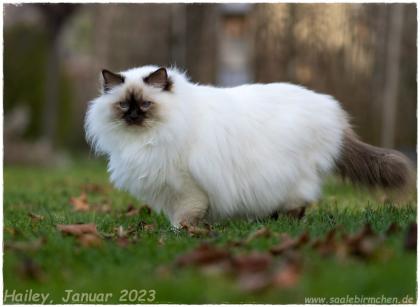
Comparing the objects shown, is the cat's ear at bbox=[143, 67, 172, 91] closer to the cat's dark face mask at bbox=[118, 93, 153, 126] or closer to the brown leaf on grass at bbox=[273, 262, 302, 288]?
the cat's dark face mask at bbox=[118, 93, 153, 126]

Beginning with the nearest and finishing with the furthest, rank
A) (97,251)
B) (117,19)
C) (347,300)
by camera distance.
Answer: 1. (347,300)
2. (97,251)
3. (117,19)

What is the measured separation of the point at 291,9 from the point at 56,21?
6471mm

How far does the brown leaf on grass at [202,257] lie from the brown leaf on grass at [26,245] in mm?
986

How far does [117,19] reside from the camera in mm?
13008

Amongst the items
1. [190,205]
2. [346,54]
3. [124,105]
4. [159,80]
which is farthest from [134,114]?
[346,54]

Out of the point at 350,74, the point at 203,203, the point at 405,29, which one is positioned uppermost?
the point at 405,29

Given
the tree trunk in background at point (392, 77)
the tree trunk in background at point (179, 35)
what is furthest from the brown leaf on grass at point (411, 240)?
the tree trunk in background at point (179, 35)

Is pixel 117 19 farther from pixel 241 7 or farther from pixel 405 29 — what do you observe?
pixel 405 29

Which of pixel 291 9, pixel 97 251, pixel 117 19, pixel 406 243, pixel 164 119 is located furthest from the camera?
pixel 117 19

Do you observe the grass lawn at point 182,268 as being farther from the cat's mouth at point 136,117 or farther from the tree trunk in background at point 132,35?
the tree trunk in background at point 132,35

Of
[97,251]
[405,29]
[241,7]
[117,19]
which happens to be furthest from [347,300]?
[241,7]

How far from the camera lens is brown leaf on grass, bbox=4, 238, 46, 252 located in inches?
159

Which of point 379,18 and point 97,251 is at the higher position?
point 379,18

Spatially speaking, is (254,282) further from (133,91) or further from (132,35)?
(132,35)
